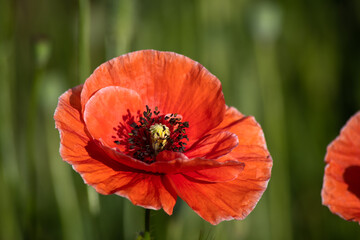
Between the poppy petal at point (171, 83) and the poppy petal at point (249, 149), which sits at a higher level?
the poppy petal at point (171, 83)

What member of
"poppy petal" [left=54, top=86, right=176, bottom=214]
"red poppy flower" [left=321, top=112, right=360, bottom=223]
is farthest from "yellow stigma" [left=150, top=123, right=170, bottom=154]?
"red poppy flower" [left=321, top=112, right=360, bottom=223]

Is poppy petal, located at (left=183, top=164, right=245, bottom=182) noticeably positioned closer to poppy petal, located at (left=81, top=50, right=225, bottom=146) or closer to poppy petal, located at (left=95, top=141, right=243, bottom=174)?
poppy petal, located at (left=95, top=141, right=243, bottom=174)

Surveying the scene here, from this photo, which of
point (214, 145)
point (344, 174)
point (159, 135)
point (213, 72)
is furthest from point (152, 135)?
point (213, 72)

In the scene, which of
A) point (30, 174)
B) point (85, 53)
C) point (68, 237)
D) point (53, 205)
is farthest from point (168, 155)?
point (53, 205)

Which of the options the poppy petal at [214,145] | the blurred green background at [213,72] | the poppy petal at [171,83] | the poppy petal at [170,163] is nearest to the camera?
the poppy petal at [170,163]

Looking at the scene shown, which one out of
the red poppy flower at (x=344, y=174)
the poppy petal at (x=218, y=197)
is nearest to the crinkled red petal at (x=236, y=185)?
the poppy petal at (x=218, y=197)

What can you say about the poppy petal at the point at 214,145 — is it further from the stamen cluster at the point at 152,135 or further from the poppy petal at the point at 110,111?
the poppy petal at the point at 110,111

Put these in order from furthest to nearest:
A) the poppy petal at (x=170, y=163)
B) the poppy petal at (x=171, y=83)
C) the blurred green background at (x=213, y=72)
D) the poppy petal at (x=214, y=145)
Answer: the blurred green background at (x=213, y=72) < the poppy petal at (x=171, y=83) < the poppy petal at (x=214, y=145) < the poppy petal at (x=170, y=163)

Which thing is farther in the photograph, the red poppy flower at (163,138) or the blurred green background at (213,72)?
the blurred green background at (213,72)
